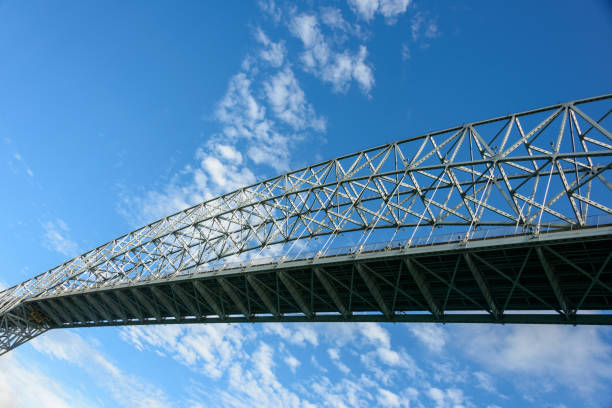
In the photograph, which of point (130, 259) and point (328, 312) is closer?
point (328, 312)

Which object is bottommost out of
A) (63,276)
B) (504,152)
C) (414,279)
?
(63,276)

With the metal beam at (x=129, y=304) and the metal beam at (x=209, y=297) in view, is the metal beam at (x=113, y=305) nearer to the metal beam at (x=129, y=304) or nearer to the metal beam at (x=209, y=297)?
the metal beam at (x=129, y=304)

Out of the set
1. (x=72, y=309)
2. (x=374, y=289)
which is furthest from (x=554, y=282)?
(x=72, y=309)

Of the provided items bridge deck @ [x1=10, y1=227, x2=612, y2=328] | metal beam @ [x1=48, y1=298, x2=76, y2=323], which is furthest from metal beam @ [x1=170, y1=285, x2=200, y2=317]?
metal beam @ [x1=48, y1=298, x2=76, y2=323]

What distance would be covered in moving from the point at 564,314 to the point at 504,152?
8467 mm

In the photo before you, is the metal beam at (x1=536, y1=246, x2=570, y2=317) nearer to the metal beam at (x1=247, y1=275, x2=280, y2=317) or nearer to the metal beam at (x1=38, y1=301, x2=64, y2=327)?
the metal beam at (x1=247, y1=275, x2=280, y2=317)

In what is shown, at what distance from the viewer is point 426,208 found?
980 inches

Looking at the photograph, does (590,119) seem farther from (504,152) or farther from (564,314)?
(564,314)

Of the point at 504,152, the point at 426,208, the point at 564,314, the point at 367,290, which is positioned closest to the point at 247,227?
the point at 367,290

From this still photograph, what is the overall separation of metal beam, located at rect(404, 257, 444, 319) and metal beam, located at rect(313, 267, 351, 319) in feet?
18.2

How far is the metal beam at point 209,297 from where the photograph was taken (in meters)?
32.0

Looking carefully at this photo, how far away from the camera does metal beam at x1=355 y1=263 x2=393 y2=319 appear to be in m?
23.2

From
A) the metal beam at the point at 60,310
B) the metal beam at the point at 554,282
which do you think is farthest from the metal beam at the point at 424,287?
the metal beam at the point at 60,310

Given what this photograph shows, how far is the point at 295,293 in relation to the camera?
27.5 meters
